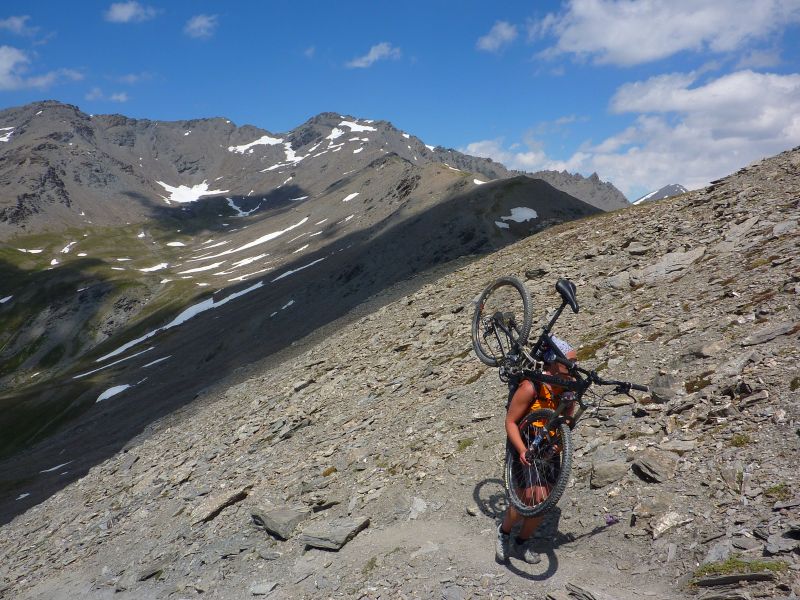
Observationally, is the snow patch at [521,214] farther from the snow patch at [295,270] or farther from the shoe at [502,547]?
the shoe at [502,547]

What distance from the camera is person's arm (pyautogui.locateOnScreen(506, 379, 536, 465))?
979cm

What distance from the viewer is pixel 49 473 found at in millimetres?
55844

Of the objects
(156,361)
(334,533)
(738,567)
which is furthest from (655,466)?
(156,361)

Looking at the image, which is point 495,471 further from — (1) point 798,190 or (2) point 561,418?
(1) point 798,190

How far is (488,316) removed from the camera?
13406mm

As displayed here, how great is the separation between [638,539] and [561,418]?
7.65 feet

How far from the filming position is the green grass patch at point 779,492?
806cm

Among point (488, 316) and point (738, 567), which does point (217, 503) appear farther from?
point (738, 567)

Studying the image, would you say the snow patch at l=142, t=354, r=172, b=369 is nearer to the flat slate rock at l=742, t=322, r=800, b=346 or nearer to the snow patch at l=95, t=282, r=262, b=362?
the snow patch at l=95, t=282, r=262, b=362

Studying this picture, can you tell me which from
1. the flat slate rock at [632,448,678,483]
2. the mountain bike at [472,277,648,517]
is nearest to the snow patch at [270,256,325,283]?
the mountain bike at [472,277,648,517]

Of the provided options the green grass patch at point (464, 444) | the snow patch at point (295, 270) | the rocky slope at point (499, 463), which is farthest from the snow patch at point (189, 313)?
the green grass patch at point (464, 444)

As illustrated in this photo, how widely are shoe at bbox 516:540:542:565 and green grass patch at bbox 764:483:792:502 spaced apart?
12.4ft

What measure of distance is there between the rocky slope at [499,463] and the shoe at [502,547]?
0.65ft

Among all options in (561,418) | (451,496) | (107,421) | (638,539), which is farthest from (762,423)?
(107,421)
